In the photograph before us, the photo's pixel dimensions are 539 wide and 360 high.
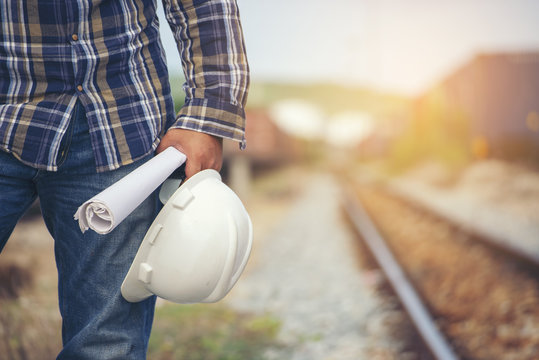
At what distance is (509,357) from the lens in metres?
2.55

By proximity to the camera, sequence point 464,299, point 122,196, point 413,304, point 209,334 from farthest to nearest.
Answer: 1. point 464,299
2. point 413,304
3. point 209,334
4. point 122,196

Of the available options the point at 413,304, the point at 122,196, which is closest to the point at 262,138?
the point at 413,304

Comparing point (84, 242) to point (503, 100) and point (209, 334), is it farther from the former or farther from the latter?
point (503, 100)

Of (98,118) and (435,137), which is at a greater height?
(98,118)

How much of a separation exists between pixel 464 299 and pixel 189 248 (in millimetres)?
3175

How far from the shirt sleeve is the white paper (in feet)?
0.68

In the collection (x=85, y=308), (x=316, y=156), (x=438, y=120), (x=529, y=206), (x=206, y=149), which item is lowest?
(x=316, y=156)

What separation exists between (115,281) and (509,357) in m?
2.37

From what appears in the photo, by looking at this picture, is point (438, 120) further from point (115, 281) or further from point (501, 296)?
point (115, 281)

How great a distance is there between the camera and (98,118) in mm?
1168

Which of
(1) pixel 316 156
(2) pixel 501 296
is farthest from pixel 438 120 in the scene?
(1) pixel 316 156

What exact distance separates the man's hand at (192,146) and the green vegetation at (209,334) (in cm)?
200

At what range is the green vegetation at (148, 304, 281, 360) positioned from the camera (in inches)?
115

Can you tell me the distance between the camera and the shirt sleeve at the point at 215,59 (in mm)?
1295
